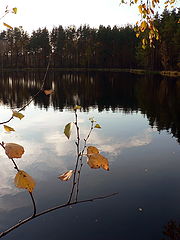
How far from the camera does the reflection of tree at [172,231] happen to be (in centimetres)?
609

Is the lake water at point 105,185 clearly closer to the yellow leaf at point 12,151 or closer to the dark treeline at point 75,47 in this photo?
the yellow leaf at point 12,151

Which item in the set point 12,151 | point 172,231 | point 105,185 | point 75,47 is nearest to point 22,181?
point 12,151

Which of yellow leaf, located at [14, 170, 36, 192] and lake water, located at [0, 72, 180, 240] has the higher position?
yellow leaf, located at [14, 170, 36, 192]

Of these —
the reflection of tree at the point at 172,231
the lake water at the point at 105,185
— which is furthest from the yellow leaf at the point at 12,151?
the reflection of tree at the point at 172,231

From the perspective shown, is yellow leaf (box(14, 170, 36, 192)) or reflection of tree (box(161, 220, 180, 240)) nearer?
yellow leaf (box(14, 170, 36, 192))

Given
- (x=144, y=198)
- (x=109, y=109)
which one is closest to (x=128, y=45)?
(x=109, y=109)

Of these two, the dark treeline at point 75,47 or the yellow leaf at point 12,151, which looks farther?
the dark treeline at point 75,47

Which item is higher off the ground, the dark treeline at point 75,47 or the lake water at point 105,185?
the dark treeline at point 75,47

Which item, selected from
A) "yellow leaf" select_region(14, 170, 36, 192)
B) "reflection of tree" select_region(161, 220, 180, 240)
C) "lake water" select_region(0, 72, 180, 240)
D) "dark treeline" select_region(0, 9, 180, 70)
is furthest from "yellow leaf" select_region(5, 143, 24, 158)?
"dark treeline" select_region(0, 9, 180, 70)

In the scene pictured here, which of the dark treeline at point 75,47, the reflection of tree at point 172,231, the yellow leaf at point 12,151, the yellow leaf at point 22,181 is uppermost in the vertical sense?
the dark treeline at point 75,47

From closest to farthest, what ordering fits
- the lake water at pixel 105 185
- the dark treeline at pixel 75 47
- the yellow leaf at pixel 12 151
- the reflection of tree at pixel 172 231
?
the yellow leaf at pixel 12 151 → the reflection of tree at pixel 172 231 → the lake water at pixel 105 185 → the dark treeline at pixel 75 47

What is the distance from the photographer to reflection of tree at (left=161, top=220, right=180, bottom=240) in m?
6.09

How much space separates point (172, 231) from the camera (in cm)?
640

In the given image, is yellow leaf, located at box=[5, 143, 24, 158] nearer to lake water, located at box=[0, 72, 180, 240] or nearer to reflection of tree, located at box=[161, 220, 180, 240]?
lake water, located at box=[0, 72, 180, 240]
